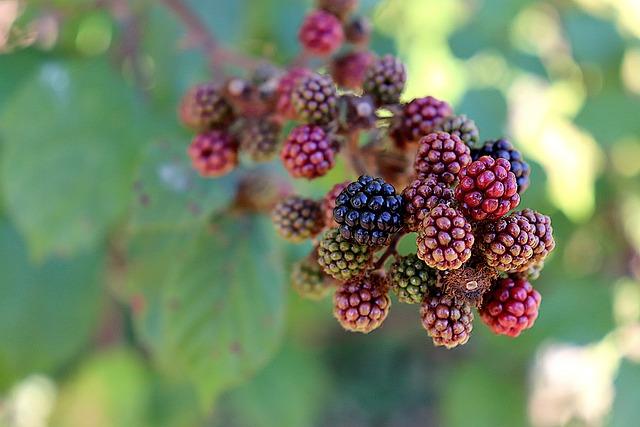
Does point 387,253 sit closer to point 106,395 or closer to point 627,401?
point 627,401

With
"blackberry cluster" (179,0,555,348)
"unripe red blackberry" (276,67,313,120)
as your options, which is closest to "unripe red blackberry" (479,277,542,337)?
"blackberry cluster" (179,0,555,348)

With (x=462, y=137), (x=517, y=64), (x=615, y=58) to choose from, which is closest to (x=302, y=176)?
(x=462, y=137)

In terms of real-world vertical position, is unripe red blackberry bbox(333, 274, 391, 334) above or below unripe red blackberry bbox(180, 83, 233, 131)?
above

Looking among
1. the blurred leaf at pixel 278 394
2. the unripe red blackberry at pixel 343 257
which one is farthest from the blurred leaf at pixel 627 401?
the unripe red blackberry at pixel 343 257

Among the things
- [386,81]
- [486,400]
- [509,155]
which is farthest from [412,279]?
[486,400]

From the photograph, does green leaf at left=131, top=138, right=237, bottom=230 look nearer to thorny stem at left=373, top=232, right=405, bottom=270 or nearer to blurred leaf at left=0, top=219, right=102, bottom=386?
thorny stem at left=373, top=232, right=405, bottom=270

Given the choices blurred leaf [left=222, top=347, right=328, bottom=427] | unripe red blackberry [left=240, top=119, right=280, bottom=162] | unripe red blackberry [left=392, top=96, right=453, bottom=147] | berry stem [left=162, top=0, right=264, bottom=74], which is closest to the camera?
unripe red blackberry [left=392, top=96, right=453, bottom=147]
